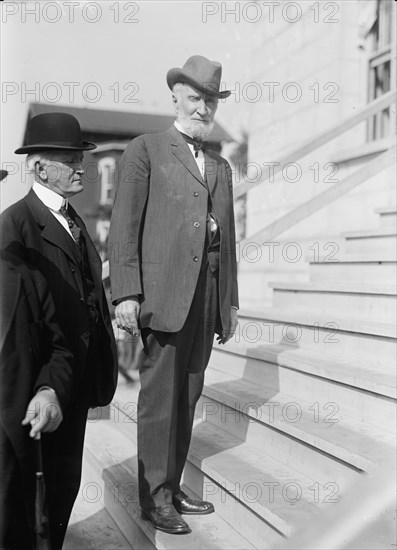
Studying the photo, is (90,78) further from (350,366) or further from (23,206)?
(350,366)

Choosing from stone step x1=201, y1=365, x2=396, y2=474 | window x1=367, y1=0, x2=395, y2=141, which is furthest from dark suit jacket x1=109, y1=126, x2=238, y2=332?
window x1=367, y1=0, x2=395, y2=141

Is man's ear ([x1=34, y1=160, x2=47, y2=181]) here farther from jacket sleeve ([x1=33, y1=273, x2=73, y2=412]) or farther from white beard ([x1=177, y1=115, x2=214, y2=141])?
white beard ([x1=177, y1=115, x2=214, y2=141])

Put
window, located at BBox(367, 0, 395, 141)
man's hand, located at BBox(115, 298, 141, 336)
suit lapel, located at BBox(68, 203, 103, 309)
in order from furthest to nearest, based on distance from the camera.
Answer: window, located at BBox(367, 0, 395, 141) < man's hand, located at BBox(115, 298, 141, 336) < suit lapel, located at BBox(68, 203, 103, 309)

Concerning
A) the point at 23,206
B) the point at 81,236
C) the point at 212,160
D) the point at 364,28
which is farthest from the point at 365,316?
the point at 364,28

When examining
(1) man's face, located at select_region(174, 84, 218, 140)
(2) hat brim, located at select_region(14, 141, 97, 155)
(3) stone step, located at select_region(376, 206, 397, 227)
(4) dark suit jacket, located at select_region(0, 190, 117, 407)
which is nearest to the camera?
(4) dark suit jacket, located at select_region(0, 190, 117, 407)

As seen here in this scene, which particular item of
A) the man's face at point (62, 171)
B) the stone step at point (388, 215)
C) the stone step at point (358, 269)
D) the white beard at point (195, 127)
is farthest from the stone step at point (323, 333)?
the man's face at point (62, 171)

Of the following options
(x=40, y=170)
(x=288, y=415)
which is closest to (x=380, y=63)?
(x=288, y=415)

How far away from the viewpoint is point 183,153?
2562mm

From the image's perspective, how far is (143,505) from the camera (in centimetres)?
255

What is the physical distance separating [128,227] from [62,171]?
38cm

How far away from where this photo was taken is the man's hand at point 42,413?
1.71 m

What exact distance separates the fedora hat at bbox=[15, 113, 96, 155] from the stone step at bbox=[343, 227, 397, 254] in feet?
7.43

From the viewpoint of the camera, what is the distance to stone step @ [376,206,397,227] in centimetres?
416

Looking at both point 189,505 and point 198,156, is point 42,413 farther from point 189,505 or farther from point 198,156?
point 198,156
